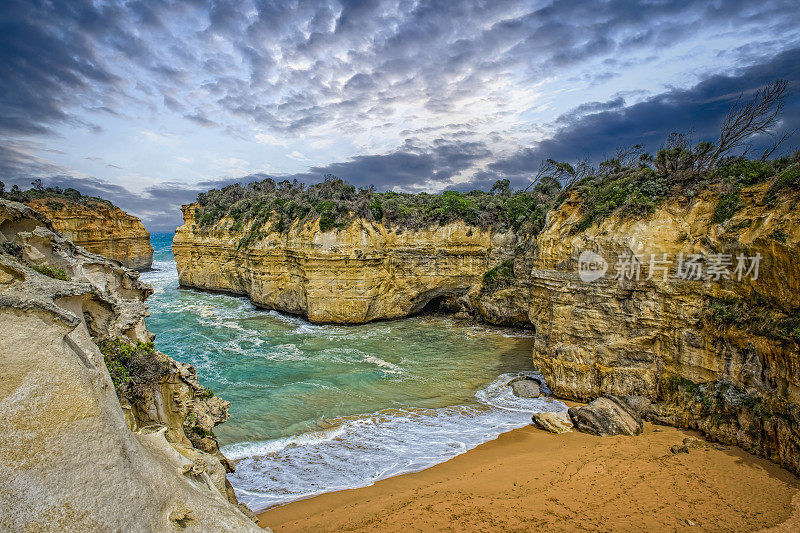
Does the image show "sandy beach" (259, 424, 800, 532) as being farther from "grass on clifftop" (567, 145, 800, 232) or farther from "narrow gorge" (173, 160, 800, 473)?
"grass on clifftop" (567, 145, 800, 232)

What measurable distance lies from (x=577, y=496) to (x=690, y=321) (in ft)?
18.3

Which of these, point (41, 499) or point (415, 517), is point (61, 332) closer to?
point (41, 499)

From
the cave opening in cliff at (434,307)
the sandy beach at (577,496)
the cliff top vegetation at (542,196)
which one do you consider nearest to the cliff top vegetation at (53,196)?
the cliff top vegetation at (542,196)

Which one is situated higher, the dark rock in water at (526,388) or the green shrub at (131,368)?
the green shrub at (131,368)

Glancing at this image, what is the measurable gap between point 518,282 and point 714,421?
11585 millimetres

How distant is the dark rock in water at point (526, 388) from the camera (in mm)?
12586

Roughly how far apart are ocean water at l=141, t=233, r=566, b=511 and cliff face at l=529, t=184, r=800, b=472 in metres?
2.40

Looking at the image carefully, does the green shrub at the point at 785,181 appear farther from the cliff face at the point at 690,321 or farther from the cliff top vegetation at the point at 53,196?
the cliff top vegetation at the point at 53,196

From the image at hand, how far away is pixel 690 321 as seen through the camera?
9680mm

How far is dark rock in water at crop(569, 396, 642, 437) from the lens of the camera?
9586 millimetres

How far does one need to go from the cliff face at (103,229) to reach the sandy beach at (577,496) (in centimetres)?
3512

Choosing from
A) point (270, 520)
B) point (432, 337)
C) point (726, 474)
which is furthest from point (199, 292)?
point (726, 474)

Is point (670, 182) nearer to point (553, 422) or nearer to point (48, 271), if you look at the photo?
point (553, 422)

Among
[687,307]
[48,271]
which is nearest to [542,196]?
[687,307]
